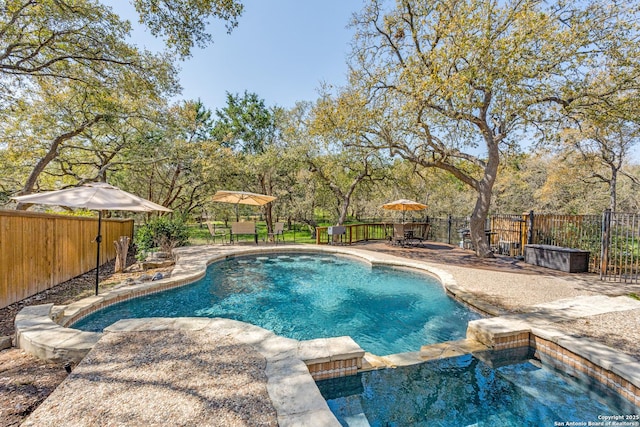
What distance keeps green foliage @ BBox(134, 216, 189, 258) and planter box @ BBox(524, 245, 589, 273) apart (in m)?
Result: 12.0

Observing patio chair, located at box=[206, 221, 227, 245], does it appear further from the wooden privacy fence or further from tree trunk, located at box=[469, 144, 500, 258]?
tree trunk, located at box=[469, 144, 500, 258]

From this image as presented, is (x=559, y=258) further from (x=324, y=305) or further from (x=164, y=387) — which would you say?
(x=164, y=387)

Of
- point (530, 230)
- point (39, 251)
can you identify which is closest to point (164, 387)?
point (39, 251)

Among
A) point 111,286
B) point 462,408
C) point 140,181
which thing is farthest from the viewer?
point 140,181

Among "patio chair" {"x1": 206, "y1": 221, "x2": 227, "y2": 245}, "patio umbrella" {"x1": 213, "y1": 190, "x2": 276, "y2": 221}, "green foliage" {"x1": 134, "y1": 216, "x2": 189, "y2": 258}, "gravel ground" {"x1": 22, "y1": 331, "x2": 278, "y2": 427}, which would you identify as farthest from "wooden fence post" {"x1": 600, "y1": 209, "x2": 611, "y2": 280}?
"green foliage" {"x1": 134, "y1": 216, "x2": 189, "y2": 258}

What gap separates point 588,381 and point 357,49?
10.7 metres

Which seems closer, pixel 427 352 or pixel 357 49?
pixel 427 352

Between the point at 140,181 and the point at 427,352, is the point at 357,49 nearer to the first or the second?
the point at 427,352

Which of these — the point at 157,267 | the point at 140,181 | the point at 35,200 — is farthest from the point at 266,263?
the point at 140,181

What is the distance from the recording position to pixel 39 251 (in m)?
5.36

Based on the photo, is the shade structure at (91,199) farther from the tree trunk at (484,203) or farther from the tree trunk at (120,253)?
the tree trunk at (484,203)

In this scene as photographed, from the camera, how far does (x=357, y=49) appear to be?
10.4m

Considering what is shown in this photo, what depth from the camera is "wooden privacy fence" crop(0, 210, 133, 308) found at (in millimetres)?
4602

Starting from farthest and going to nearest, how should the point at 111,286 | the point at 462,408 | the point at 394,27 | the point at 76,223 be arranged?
the point at 394,27
the point at 76,223
the point at 111,286
the point at 462,408
